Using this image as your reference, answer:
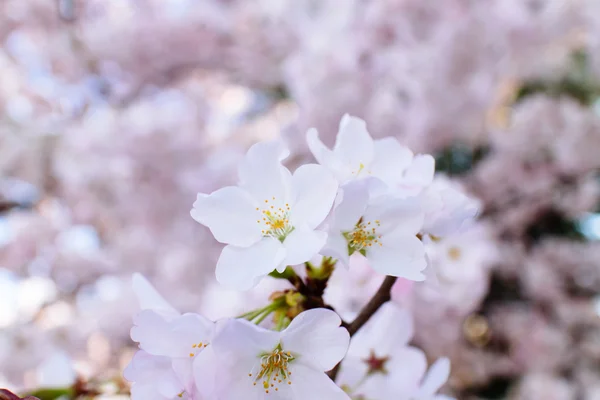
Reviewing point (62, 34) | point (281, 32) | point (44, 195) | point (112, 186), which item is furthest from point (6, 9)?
point (281, 32)

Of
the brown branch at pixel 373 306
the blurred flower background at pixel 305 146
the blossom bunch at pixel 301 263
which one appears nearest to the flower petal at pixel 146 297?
the blossom bunch at pixel 301 263

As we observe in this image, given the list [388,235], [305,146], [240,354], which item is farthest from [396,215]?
[305,146]

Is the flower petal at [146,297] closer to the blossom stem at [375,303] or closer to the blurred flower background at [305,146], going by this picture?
the blossom stem at [375,303]

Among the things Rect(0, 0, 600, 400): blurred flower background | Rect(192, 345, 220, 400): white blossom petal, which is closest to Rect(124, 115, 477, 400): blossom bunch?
Rect(192, 345, 220, 400): white blossom petal

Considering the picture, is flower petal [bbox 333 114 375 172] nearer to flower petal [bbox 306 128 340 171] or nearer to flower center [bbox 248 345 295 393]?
flower petal [bbox 306 128 340 171]

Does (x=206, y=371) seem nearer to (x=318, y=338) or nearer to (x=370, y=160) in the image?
(x=318, y=338)
